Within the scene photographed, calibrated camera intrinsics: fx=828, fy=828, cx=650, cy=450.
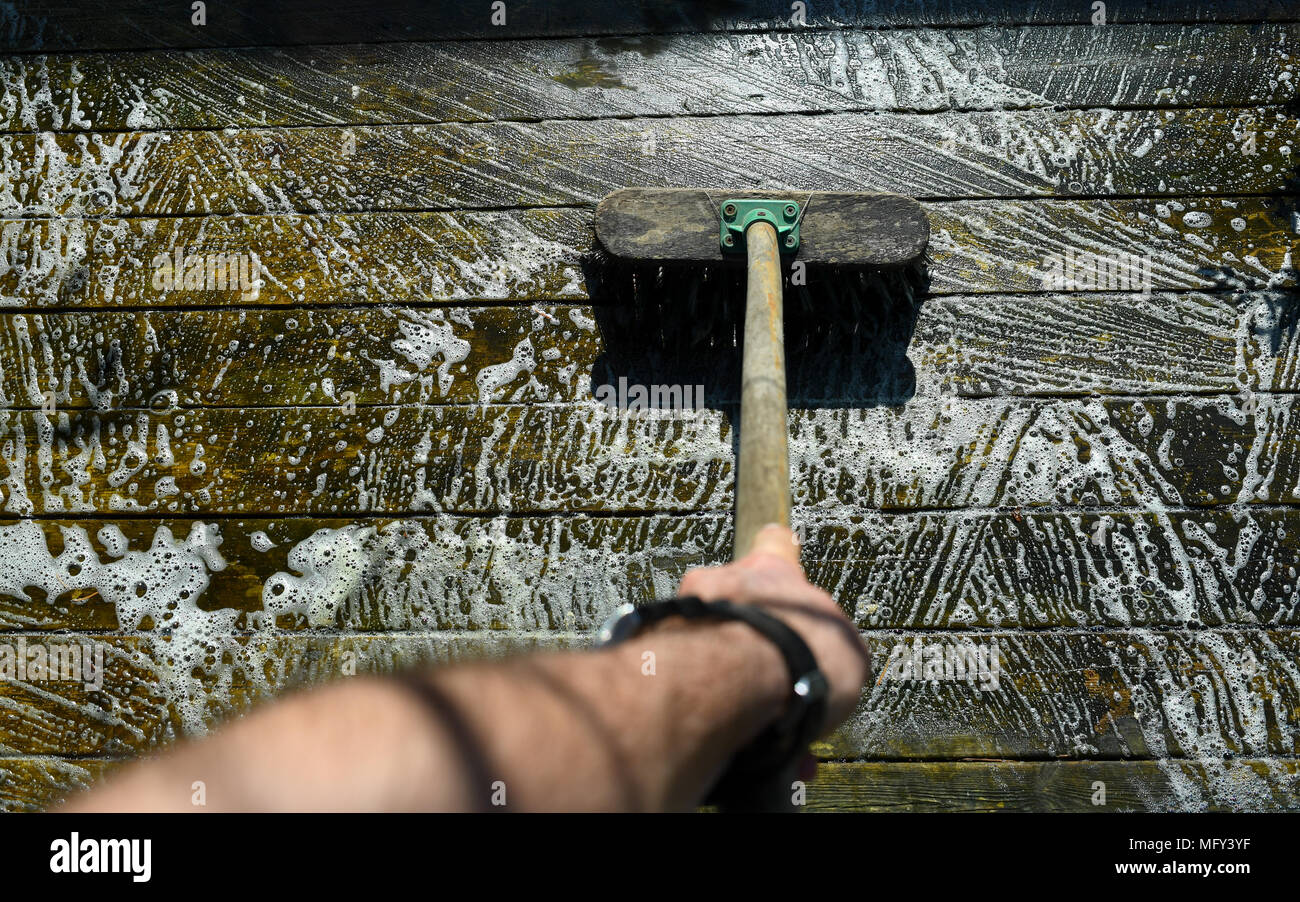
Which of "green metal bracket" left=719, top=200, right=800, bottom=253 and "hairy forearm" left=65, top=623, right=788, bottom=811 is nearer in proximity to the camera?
"hairy forearm" left=65, top=623, right=788, bottom=811

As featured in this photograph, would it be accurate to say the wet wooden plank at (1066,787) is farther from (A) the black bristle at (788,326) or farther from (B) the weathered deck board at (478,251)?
(B) the weathered deck board at (478,251)

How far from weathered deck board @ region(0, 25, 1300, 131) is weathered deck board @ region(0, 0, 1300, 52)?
4 cm

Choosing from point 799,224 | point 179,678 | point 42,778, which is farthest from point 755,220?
point 42,778

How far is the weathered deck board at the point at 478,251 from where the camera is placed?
202cm

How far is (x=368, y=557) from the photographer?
1.90 metres

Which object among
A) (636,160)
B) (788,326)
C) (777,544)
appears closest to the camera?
(777,544)

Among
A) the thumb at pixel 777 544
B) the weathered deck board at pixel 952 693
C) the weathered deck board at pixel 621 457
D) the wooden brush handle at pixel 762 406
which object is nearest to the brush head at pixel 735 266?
the wooden brush handle at pixel 762 406

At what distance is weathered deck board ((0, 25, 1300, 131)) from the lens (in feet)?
6.93

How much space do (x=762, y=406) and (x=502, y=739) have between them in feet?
2.97

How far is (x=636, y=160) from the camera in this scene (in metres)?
2.14

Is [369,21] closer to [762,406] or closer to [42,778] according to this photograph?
[762,406]

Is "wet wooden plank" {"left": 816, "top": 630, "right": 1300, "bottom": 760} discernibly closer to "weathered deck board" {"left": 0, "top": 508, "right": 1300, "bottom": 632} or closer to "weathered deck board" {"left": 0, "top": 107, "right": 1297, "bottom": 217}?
"weathered deck board" {"left": 0, "top": 508, "right": 1300, "bottom": 632}

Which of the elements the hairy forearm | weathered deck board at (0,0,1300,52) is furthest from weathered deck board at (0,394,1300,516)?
the hairy forearm
